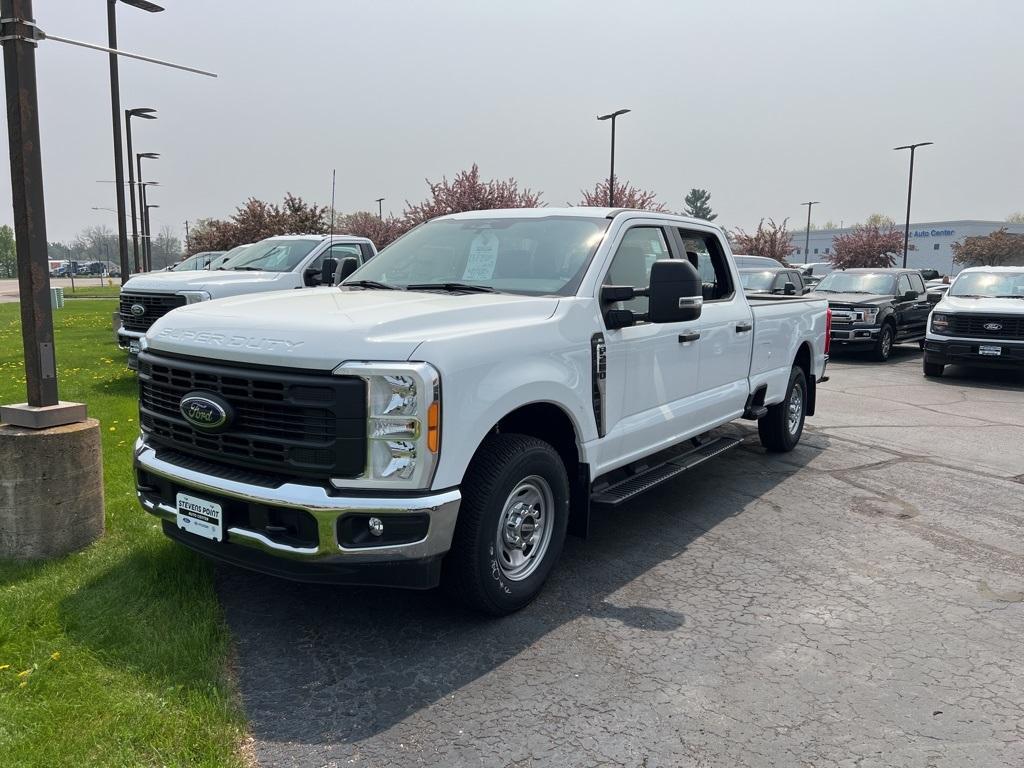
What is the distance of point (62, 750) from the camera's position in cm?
283

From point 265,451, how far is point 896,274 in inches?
642

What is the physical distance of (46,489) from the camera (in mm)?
4418

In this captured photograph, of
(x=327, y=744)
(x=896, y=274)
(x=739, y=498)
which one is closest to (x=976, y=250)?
(x=896, y=274)

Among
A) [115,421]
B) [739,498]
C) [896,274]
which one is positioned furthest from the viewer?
[896,274]

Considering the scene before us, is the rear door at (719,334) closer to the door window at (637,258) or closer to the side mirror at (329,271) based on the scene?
the door window at (637,258)

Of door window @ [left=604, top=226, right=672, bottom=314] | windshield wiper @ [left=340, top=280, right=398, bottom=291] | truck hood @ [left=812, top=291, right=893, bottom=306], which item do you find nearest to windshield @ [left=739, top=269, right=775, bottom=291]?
truck hood @ [left=812, top=291, right=893, bottom=306]

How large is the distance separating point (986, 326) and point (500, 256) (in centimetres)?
1056

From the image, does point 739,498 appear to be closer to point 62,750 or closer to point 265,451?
point 265,451

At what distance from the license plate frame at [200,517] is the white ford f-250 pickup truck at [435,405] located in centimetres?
1

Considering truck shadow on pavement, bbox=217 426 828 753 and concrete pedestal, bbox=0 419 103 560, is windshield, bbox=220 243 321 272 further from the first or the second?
truck shadow on pavement, bbox=217 426 828 753

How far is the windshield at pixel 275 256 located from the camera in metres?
11.4

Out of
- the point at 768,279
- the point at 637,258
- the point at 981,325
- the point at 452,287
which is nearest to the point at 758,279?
the point at 768,279

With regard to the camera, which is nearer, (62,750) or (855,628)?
(62,750)

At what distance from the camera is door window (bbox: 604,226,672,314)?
4852 mm
